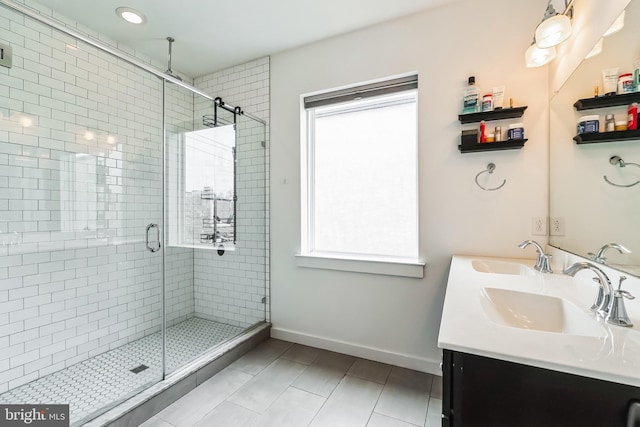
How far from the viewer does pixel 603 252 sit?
1151mm

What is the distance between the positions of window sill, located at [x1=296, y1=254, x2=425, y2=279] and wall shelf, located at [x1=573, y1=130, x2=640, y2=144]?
116 cm

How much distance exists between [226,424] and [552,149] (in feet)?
8.52

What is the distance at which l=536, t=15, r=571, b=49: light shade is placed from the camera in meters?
1.40

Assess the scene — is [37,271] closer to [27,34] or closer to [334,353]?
[27,34]

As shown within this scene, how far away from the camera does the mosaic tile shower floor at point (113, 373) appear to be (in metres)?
1.67

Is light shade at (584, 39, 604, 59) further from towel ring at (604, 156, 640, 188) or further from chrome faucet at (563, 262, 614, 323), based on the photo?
chrome faucet at (563, 262, 614, 323)

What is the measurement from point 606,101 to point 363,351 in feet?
7.12

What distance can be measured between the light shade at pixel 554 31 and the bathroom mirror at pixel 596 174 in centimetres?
21

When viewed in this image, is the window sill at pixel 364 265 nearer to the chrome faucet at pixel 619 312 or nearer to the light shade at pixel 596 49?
the chrome faucet at pixel 619 312

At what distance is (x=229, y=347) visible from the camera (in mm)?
2217

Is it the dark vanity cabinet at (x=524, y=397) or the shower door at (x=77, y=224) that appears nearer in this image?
the dark vanity cabinet at (x=524, y=397)

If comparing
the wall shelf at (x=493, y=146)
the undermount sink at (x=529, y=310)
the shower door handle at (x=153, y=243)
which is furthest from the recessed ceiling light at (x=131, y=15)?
the undermount sink at (x=529, y=310)

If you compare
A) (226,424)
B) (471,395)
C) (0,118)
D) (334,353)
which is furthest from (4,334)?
(471,395)

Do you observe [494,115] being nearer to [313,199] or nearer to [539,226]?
[539,226]
